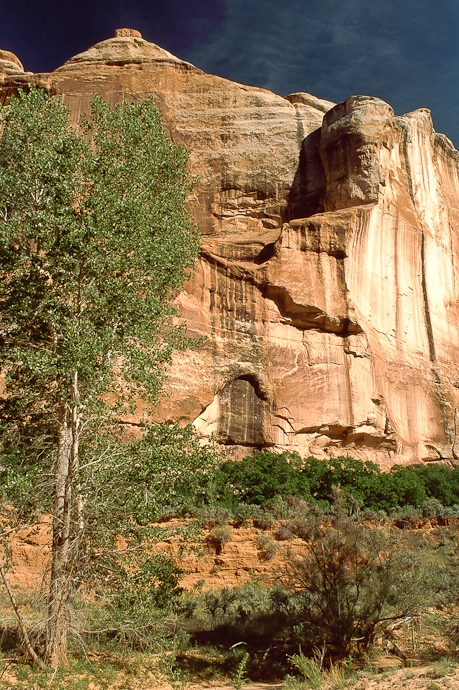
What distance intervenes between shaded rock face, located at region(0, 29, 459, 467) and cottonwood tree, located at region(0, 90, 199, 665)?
12.3 metres

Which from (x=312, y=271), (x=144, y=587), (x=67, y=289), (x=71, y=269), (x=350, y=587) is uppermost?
(x=312, y=271)

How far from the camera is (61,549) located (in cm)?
908

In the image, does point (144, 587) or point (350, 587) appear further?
point (350, 587)

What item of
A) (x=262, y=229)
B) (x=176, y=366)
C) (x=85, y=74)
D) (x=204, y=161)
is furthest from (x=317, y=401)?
(x=85, y=74)

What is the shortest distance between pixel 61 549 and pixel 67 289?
4.32m

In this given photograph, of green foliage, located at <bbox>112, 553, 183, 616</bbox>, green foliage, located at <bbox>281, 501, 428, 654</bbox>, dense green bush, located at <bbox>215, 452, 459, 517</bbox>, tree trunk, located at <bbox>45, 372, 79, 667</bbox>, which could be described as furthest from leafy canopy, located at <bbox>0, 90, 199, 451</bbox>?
dense green bush, located at <bbox>215, 452, 459, 517</bbox>

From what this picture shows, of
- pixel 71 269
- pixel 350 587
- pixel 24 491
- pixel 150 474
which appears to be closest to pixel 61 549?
pixel 24 491

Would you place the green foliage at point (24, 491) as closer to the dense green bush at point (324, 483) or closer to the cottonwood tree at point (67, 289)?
the cottonwood tree at point (67, 289)

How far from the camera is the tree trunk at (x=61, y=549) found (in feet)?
29.0

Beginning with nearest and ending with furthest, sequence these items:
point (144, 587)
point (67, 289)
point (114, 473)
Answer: point (144, 587) → point (114, 473) → point (67, 289)

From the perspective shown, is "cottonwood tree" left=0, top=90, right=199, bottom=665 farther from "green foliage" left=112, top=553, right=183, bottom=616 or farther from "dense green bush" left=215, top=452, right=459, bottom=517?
"dense green bush" left=215, top=452, right=459, bottom=517

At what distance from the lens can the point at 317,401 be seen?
26.5 m

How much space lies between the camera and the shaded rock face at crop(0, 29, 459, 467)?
25969 mm

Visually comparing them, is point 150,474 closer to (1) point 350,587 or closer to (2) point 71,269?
(2) point 71,269
